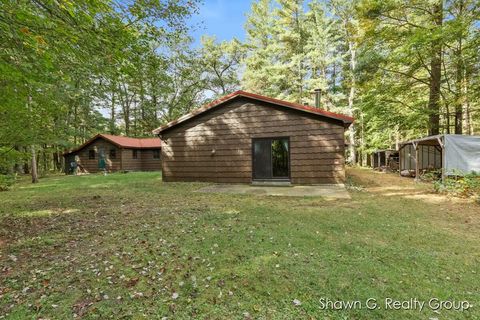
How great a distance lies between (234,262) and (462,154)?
10.1 metres

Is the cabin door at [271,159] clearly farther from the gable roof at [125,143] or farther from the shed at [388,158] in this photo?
the gable roof at [125,143]

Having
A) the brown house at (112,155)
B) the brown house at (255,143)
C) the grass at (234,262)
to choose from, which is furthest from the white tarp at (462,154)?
the brown house at (112,155)

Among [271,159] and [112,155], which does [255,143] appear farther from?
[112,155]

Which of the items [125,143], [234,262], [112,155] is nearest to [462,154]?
[234,262]

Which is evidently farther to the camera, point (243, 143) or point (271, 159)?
point (243, 143)

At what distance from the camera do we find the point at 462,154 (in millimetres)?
8734

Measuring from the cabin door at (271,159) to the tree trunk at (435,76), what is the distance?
7.69 m

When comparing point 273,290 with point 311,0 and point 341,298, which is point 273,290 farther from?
point 311,0

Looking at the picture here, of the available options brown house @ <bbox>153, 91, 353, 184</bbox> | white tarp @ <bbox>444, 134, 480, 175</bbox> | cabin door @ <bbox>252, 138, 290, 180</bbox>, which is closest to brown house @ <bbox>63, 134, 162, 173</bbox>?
brown house @ <bbox>153, 91, 353, 184</bbox>

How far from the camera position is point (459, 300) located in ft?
7.75

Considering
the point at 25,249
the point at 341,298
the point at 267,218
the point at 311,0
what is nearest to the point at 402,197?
the point at 267,218

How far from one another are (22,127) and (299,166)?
842 cm

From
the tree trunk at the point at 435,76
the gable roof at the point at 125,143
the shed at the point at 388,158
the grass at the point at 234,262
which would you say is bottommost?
the grass at the point at 234,262

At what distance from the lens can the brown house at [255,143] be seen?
29.9ft
